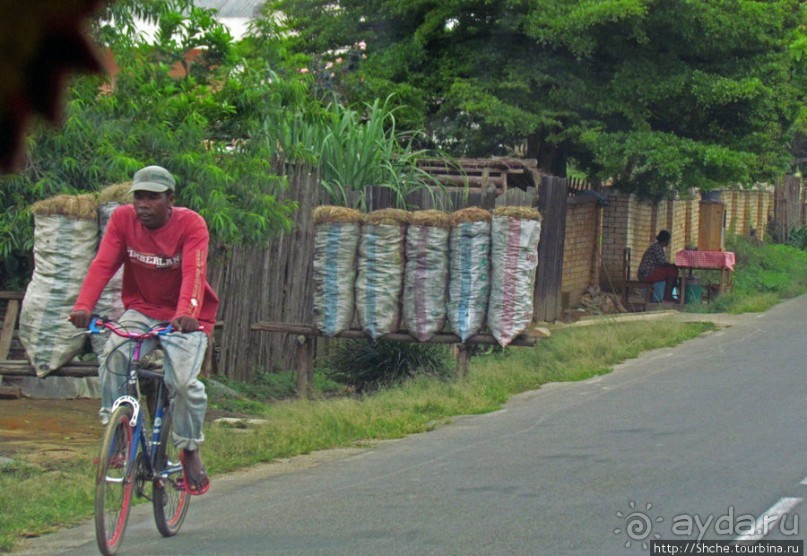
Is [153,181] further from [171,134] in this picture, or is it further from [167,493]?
[171,134]

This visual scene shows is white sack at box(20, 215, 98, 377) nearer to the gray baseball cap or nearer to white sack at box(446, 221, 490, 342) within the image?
the gray baseball cap

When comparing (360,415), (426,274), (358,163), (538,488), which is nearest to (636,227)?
(358,163)

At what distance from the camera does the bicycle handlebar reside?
216 inches

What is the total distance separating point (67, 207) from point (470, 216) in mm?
3834

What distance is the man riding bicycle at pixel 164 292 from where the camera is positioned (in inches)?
218

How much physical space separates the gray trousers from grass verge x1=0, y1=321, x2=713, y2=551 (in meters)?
0.88

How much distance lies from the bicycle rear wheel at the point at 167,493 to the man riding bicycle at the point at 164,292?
0.07m

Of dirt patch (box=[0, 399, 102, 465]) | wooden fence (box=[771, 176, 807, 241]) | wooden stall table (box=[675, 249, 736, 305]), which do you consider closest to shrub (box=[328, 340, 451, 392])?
dirt patch (box=[0, 399, 102, 465])

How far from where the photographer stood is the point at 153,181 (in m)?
5.52

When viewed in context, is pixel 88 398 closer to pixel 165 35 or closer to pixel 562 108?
pixel 165 35

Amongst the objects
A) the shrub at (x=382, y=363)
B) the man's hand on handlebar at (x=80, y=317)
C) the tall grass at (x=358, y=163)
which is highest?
the tall grass at (x=358, y=163)

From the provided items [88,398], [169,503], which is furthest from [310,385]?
[169,503]

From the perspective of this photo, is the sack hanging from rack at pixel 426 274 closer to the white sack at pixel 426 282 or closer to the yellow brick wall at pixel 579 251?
the white sack at pixel 426 282

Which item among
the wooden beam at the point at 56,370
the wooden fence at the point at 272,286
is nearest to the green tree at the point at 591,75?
the wooden fence at the point at 272,286
